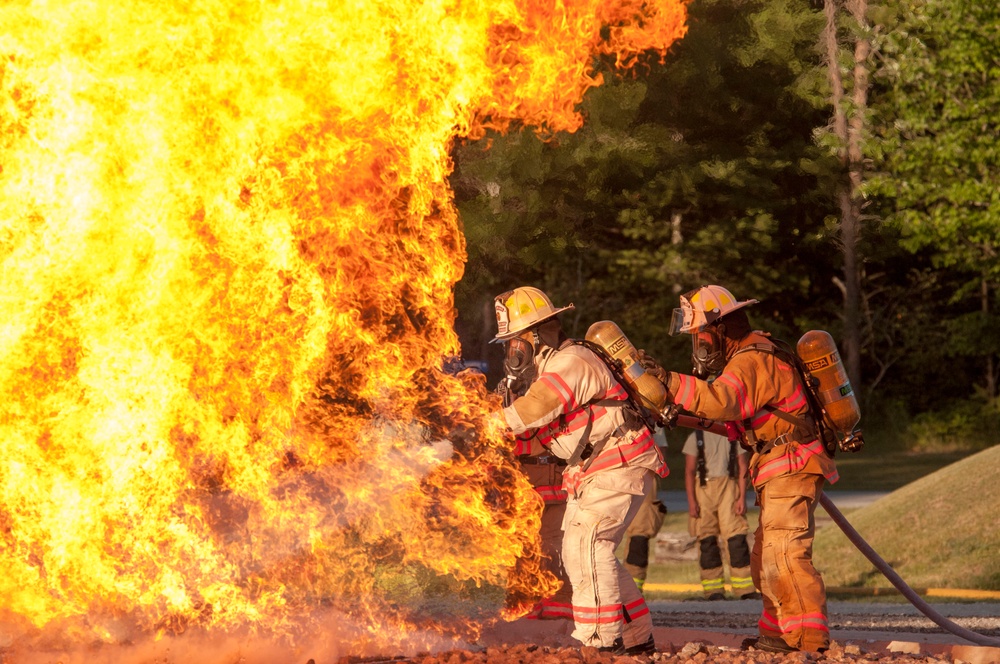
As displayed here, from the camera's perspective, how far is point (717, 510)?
12.2m

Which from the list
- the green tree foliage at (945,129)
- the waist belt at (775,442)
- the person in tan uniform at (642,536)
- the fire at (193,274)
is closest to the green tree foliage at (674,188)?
the green tree foliage at (945,129)

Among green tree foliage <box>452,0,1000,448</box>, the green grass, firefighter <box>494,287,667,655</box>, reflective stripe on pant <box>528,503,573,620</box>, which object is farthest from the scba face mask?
green tree foliage <box>452,0,1000,448</box>

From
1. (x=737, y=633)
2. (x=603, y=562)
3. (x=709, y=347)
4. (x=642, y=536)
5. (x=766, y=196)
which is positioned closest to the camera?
(x=603, y=562)

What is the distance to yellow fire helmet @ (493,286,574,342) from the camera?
7.91 meters

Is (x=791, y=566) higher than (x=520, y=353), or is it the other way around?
(x=520, y=353)

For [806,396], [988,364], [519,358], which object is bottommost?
[806,396]

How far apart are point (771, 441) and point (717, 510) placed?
4350 mm

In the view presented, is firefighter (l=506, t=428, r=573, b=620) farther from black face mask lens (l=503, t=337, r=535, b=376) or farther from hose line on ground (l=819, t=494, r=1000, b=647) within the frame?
hose line on ground (l=819, t=494, r=1000, b=647)

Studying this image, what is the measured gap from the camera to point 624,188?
18531 mm

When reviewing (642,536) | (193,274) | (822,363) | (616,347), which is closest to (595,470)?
(616,347)

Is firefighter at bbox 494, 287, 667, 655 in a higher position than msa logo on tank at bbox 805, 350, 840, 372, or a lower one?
lower

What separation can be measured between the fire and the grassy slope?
5176mm

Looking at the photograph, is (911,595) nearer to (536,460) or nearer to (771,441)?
(771,441)

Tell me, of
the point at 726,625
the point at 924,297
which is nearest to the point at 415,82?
the point at 726,625
